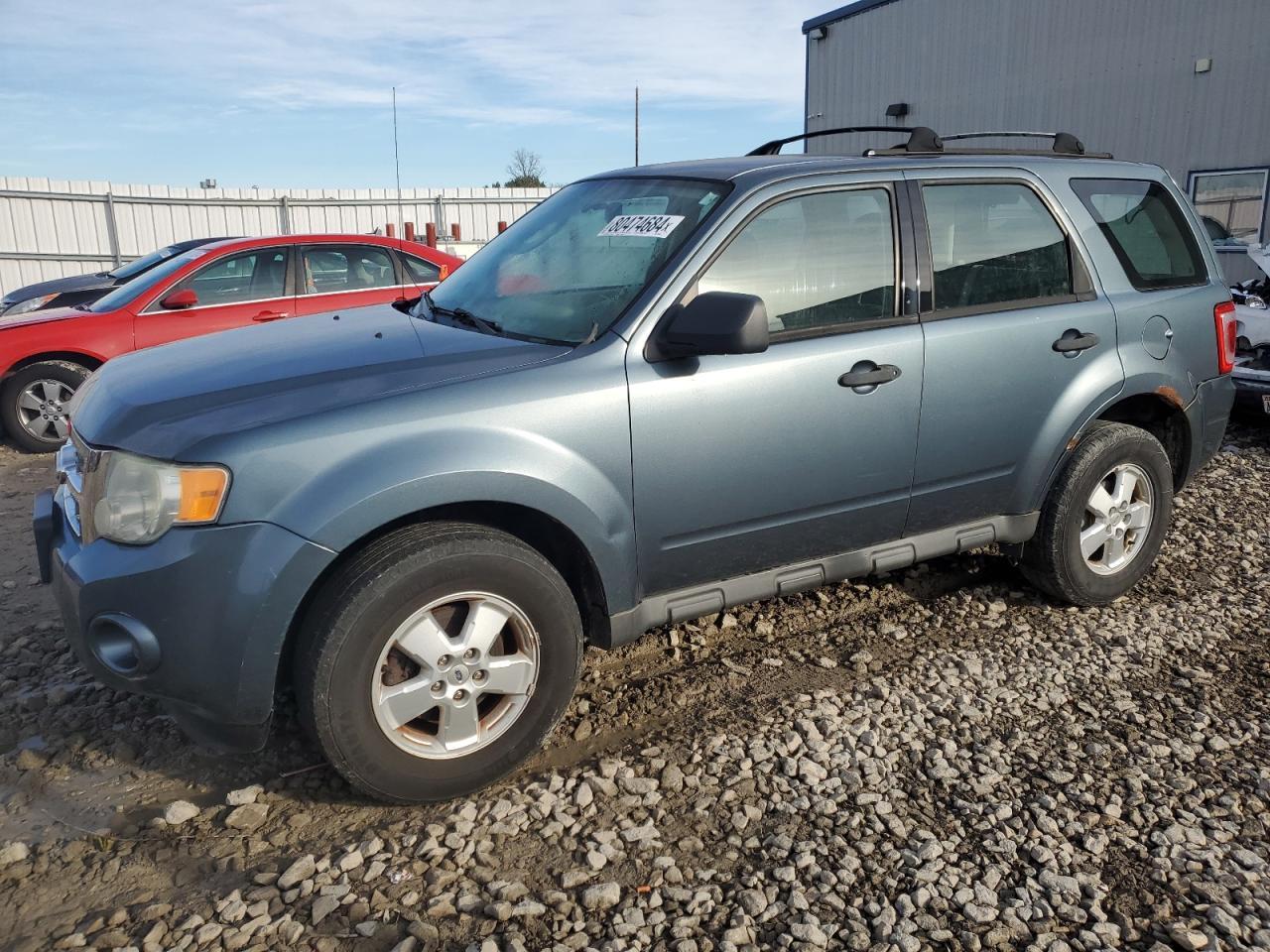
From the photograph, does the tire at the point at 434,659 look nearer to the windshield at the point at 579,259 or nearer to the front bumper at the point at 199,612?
the front bumper at the point at 199,612

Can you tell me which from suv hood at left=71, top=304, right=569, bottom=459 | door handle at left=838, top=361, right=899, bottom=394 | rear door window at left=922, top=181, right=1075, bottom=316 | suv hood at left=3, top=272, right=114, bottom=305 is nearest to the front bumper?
suv hood at left=71, top=304, right=569, bottom=459

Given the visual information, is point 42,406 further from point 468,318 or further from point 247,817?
point 247,817

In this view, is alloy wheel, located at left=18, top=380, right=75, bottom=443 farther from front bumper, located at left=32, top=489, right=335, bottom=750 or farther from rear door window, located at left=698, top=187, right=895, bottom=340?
rear door window, located at left=698, top=187, right=895, bottom=340

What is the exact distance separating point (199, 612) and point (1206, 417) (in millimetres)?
4213

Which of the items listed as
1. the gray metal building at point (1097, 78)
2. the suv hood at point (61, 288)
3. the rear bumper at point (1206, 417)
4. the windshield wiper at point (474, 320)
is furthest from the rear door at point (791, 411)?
the gray metal building at point (1097, 78)

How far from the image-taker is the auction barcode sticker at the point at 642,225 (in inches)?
133

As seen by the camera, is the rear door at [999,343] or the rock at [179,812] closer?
the rock at [179,812]

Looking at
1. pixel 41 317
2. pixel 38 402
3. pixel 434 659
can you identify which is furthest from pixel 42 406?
pixel 434 659

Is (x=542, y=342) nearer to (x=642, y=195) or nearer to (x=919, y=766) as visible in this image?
(x=642, y=195)

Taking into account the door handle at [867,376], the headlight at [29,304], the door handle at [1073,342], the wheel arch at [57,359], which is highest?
the headlight at [29,304]

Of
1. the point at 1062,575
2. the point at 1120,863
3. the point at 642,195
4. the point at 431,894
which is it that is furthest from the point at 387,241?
the point at 1120,863

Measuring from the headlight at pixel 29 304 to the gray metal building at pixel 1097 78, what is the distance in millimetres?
9583

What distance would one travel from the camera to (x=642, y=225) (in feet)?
11.4

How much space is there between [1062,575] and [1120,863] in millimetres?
1719
